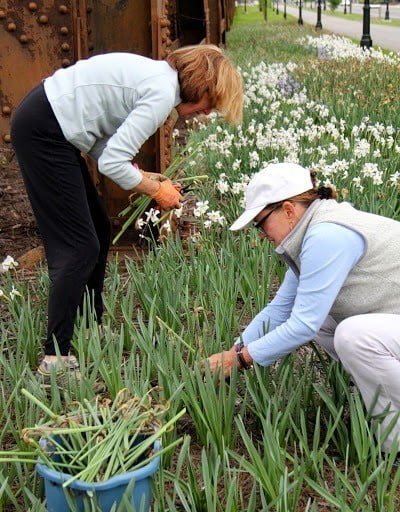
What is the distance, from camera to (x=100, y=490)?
1.96 meters

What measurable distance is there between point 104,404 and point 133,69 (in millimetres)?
1400

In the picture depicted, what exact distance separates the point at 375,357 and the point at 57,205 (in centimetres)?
140

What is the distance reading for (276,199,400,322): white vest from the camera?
2588 mm

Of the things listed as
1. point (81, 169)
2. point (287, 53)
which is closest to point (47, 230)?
point (81, 169)

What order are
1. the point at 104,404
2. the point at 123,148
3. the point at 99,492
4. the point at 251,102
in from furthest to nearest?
the point at 251,102 → the point at 123,148 → the point at 104,404 → the point at 99,492

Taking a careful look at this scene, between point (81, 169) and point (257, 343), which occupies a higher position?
point (81, 169)

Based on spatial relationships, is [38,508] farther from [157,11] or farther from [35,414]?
[157,11]

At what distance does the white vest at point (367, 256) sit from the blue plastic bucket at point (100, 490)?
0.88 meters

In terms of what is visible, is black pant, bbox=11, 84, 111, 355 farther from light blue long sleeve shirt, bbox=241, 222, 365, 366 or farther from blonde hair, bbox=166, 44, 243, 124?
light blue long sleeve shirt, bbox=241, 222, 365, 366

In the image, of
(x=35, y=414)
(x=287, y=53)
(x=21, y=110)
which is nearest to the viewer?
(x=35, y=414)

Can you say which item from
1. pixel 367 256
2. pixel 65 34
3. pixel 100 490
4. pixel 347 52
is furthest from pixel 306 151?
pixel 347 52

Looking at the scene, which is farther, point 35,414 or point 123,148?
point 123,148

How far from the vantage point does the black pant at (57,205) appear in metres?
3.21

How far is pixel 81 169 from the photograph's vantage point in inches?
135
